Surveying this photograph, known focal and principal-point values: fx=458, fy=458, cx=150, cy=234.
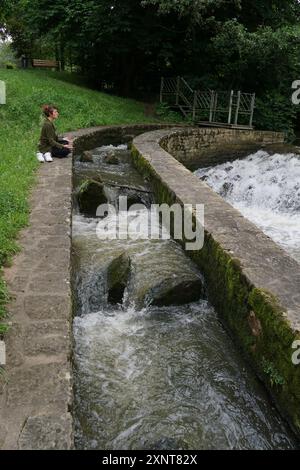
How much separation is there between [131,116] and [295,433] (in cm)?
1348

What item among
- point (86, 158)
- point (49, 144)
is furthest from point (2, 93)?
point (49, 144)

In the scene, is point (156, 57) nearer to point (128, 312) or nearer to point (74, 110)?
point (74, 110)

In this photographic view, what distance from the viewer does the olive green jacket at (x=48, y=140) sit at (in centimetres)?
865

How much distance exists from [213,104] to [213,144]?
2.51 m

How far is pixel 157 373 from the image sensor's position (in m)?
3.83

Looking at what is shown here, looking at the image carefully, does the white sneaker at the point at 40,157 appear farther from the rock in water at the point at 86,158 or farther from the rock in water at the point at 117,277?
the rock in water at the point at 117,277

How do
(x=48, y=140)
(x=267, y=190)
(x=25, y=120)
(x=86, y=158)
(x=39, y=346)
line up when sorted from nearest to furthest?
(x=39, y=346)
(x=48, y=140)
(x=267, y=190)
(x=86, y=158)
(x=25, y=120)

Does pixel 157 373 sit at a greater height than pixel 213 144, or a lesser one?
lesser

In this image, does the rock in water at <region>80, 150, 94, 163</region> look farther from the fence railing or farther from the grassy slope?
the fence railing

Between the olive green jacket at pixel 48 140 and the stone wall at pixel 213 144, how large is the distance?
13.6ft

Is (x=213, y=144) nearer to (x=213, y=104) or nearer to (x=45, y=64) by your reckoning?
(x=213, y=104)

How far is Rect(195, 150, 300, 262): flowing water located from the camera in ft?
26.3

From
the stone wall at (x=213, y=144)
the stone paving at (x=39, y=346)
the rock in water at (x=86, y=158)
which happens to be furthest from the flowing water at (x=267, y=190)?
the stone paving at (x=39, y=346)

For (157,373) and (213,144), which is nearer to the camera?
(157,373)
